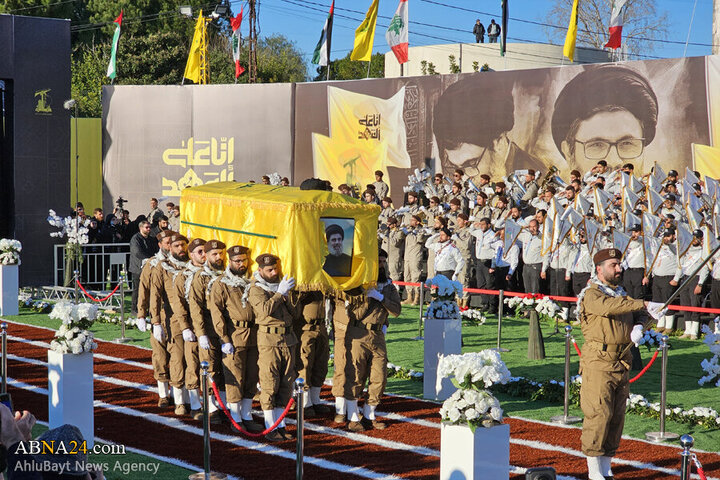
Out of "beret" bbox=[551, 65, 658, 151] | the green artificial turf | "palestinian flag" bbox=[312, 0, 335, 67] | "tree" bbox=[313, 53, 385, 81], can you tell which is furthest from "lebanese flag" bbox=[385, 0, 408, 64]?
"tree" bbox=[313, 53, 385, 81]

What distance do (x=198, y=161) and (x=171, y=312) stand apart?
17226 mm

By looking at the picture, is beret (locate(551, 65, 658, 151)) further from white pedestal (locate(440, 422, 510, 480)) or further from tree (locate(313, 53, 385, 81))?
tree (locate(313, 53, 385, 81))

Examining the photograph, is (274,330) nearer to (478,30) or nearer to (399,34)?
(399,34)

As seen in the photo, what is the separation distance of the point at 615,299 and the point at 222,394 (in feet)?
15.4

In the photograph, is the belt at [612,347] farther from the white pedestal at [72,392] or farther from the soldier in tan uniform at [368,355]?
the white pedestal at [72,392]

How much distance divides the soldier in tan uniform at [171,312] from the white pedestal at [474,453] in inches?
173

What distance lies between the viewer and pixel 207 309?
10539 millimetres

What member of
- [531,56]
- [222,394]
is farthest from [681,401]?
[531,56]

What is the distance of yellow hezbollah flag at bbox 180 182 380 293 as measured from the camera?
1024 centimetres

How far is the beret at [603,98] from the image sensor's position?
20641 mm

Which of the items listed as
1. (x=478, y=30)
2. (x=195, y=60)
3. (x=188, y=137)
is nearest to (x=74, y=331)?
(x=188, y=137)

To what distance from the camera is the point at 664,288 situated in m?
16.1

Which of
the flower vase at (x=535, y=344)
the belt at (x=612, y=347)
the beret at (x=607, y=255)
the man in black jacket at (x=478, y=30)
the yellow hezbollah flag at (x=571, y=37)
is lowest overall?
the flower vase at (x=535, y=344)

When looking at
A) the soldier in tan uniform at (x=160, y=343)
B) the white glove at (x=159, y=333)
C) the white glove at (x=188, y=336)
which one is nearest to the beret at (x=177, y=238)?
the soldier in tan uniform at (x=160, y=343)
